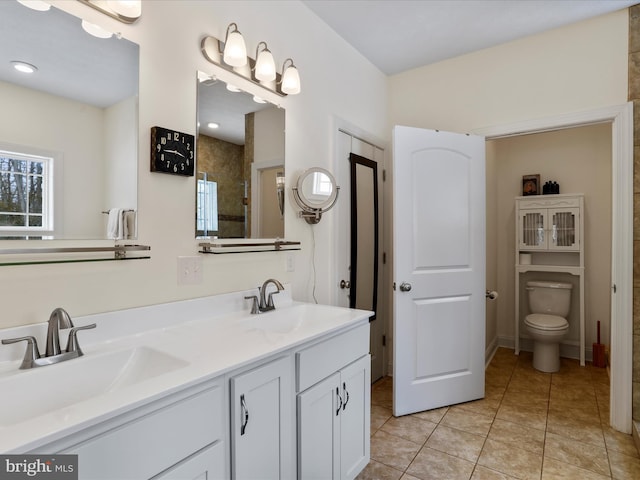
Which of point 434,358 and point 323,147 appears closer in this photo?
point 323,147

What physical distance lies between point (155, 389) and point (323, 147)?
72.3 inches

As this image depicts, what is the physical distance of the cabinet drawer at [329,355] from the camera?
135 cm

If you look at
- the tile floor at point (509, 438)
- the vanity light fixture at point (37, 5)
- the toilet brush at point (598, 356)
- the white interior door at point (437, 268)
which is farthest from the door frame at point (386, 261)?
the vanity light fixture at point (37, 5)

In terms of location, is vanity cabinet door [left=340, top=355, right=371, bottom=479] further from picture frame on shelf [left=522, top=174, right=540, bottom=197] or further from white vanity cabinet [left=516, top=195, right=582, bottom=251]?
picture frame on shelf [left=522, top=174, right=540, bottom=197]

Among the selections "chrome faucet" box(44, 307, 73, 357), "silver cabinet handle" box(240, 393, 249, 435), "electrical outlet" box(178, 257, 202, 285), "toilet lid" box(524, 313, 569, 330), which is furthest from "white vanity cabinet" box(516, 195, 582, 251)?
"chrome faucet" box(44, 307, 73, 357)

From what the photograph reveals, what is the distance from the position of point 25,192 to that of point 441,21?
8.26ft

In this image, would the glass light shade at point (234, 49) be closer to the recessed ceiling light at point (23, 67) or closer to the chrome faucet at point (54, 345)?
the recessed ceiling light at point (23, 67)

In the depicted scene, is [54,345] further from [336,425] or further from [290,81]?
[290,81]

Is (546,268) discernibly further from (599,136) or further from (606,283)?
(599,136)

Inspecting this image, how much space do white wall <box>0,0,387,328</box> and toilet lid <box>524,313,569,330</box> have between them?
218cm

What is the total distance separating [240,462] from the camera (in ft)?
3.54

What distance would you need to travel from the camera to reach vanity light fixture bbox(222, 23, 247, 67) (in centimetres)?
161

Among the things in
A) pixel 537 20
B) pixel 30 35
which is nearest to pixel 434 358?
pixel 537 20

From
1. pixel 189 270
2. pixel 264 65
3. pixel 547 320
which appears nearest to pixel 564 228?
pixel 547 320
